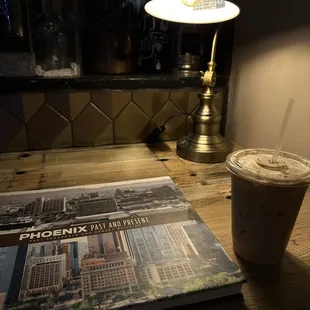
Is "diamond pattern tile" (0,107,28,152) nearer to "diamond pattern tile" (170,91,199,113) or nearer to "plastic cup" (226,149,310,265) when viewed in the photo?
"diamond pattern tile" (170,91,199,113)

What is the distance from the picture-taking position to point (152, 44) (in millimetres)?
1096

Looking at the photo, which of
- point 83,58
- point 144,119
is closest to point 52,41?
point 83,58

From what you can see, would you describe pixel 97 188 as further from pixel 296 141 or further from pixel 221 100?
pixel 221 100

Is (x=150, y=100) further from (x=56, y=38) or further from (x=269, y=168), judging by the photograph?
(x=269, y=168)

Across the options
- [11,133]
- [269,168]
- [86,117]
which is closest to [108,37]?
[86,117]

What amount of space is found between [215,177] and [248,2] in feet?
1.82

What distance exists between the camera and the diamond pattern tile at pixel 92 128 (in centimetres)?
98

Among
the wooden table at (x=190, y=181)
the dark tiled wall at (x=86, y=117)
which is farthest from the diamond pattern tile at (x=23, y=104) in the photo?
the wooden table at (x=190, y=181)

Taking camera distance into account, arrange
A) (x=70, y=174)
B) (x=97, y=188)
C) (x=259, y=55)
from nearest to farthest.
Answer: (x=97, y=188), (x=70, y=174), (x=259, y=55)

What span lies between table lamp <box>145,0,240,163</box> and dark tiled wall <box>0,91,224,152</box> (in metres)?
0.15

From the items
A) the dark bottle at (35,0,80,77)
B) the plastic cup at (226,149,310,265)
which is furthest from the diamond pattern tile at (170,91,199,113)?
the plastic cup at (226,149,310,265)

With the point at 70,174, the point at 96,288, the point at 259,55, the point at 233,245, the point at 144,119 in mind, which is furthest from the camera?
the point at 144,119

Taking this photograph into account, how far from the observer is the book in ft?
1.23

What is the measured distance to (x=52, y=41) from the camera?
0.97 meters
